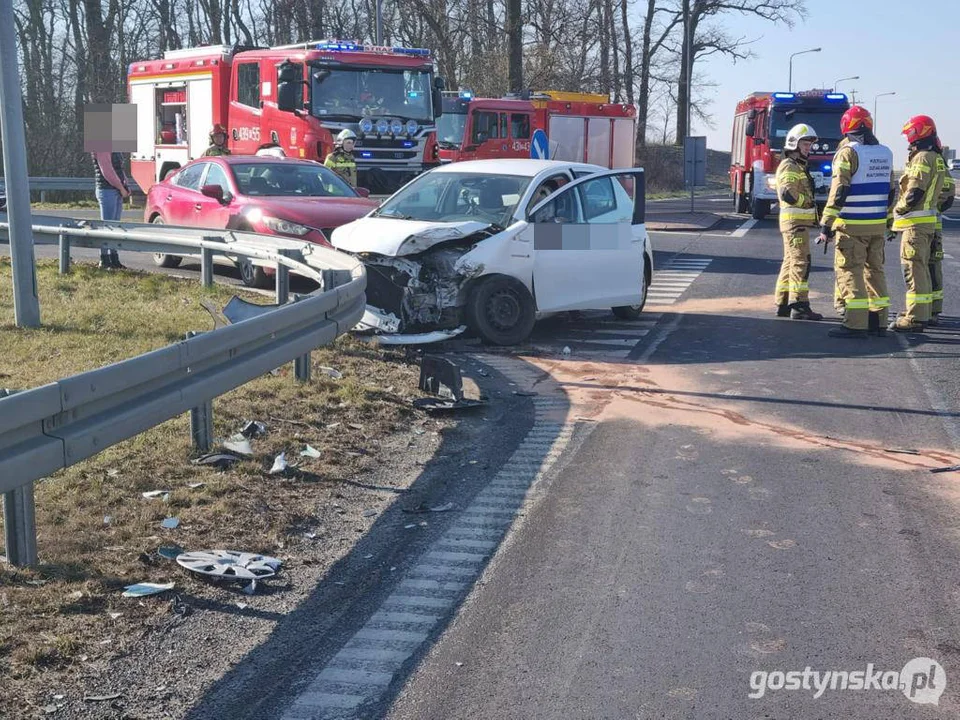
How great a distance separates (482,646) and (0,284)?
33.6ft

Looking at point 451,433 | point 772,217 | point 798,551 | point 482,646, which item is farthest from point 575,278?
point 772,217

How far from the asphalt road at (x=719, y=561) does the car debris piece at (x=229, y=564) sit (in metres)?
0.95

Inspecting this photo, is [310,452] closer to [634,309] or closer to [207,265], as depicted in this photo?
[207,265]

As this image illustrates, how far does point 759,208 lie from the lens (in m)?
31.2

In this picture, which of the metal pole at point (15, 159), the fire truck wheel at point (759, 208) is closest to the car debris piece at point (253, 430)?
the metal pole at point (15, 159)

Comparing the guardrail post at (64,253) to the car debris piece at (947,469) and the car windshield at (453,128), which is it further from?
the car windshield at (453,128)

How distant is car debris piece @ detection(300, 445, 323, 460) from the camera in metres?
7.07

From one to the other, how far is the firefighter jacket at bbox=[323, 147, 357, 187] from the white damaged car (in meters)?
5.48

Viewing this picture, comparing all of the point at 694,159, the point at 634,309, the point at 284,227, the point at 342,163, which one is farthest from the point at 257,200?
the point at 694,159

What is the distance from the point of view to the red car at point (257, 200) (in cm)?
1356

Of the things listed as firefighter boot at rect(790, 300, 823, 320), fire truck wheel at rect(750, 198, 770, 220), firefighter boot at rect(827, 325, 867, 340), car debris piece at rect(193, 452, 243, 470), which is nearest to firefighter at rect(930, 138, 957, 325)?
firefighter boot at rect(827, 325, 867, 340)

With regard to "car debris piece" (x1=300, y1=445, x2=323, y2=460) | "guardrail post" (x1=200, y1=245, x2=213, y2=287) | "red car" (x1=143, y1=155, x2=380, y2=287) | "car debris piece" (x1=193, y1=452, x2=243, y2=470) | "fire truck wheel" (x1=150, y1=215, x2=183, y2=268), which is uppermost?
"red car" (x1=143, y1=155, x2=380, y2=287)

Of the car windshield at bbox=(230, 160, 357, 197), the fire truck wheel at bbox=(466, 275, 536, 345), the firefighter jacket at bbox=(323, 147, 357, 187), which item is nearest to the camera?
the fire truck wheel at bbox=(466, 275, 536, 345)

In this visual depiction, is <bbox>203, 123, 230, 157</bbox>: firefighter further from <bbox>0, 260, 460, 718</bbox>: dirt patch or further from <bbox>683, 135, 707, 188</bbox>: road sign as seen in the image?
<bbox>683, 135, 707, 188</bbox>: road sign
